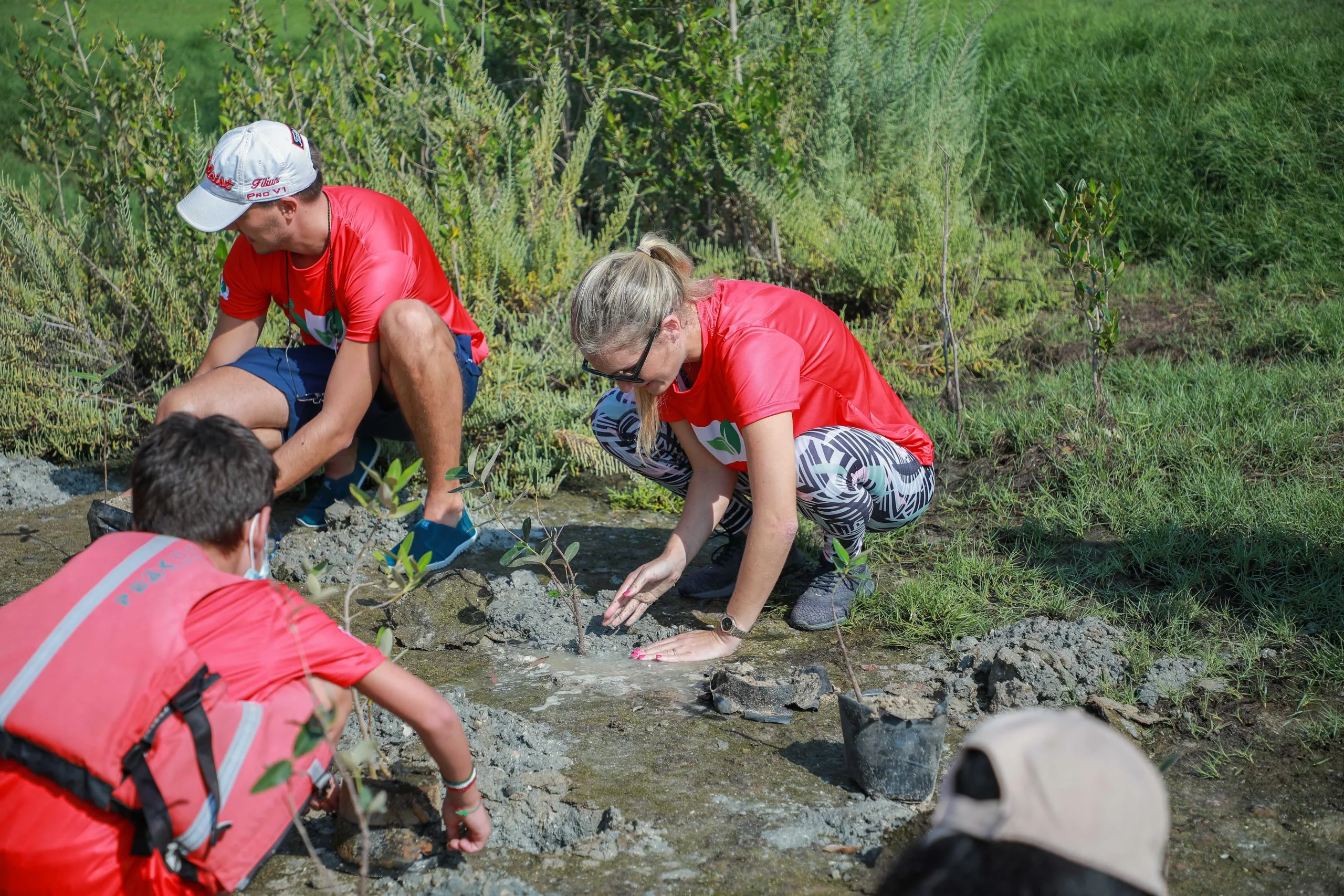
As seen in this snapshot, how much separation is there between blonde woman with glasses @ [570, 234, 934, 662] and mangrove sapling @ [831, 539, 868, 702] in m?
0.04

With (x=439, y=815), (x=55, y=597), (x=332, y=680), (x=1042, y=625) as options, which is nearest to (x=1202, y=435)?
(x=1042, y=625)

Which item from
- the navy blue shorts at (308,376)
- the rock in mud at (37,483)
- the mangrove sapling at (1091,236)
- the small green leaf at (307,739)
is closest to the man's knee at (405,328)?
the navy blue shorts at (308,376)

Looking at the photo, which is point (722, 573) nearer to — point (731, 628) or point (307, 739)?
point (731, 628)

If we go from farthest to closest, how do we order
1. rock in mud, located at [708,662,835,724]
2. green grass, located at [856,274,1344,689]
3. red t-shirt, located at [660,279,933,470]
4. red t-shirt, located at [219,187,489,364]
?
red t-shirt, located at [219,187,489,364], green grass, located at [856,274,1344,689], red t-shirt, located at [660,279,933,470], rock in mud, located at [708,662,835,724]

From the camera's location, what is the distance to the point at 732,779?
233cm

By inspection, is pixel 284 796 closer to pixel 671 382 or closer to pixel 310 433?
pixel 671 382

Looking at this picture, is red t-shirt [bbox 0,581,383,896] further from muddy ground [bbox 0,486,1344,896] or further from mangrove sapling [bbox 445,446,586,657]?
mangrove sapling [bbox 445,446,586,657]

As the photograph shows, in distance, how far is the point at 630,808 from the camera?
2213mm

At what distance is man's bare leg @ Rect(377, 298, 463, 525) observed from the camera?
131 inches

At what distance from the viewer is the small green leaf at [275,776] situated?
142 cm

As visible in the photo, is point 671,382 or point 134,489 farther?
point 671,382

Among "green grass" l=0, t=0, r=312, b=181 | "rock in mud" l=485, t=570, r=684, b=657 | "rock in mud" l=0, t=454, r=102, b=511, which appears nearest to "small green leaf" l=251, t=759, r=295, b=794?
"rock in mud" l=485, t=570, r=684, b=657

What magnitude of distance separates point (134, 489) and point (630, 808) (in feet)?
3.79

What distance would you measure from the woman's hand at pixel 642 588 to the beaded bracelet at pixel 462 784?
3.27 ft
